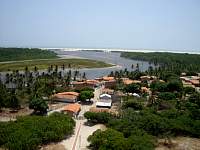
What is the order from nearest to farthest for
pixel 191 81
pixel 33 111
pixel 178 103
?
pixel 33 111
pixel 178 103
pixel 191 81

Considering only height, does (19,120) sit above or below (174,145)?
above

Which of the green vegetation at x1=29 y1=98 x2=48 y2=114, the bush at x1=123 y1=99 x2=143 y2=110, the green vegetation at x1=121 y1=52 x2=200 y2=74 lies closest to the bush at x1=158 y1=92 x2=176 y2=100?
the bush at x1=123 y1=99 x2=143 y2=110

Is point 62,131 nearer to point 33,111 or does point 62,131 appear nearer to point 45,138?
point 45,138

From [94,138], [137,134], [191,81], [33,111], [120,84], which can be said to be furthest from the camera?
[191,81]

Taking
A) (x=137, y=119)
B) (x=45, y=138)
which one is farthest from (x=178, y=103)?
(x=45, y=138)

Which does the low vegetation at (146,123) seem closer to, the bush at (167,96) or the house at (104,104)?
the bush at (167,96)

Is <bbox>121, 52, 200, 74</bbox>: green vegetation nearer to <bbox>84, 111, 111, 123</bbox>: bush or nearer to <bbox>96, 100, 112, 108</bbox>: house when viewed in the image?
<bbox>96, 100, 112, 108</bbox>: house

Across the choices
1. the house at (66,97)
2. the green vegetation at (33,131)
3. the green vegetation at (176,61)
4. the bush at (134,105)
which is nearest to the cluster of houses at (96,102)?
the house at (66,97)

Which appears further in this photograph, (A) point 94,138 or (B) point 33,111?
(B) point 33,111
